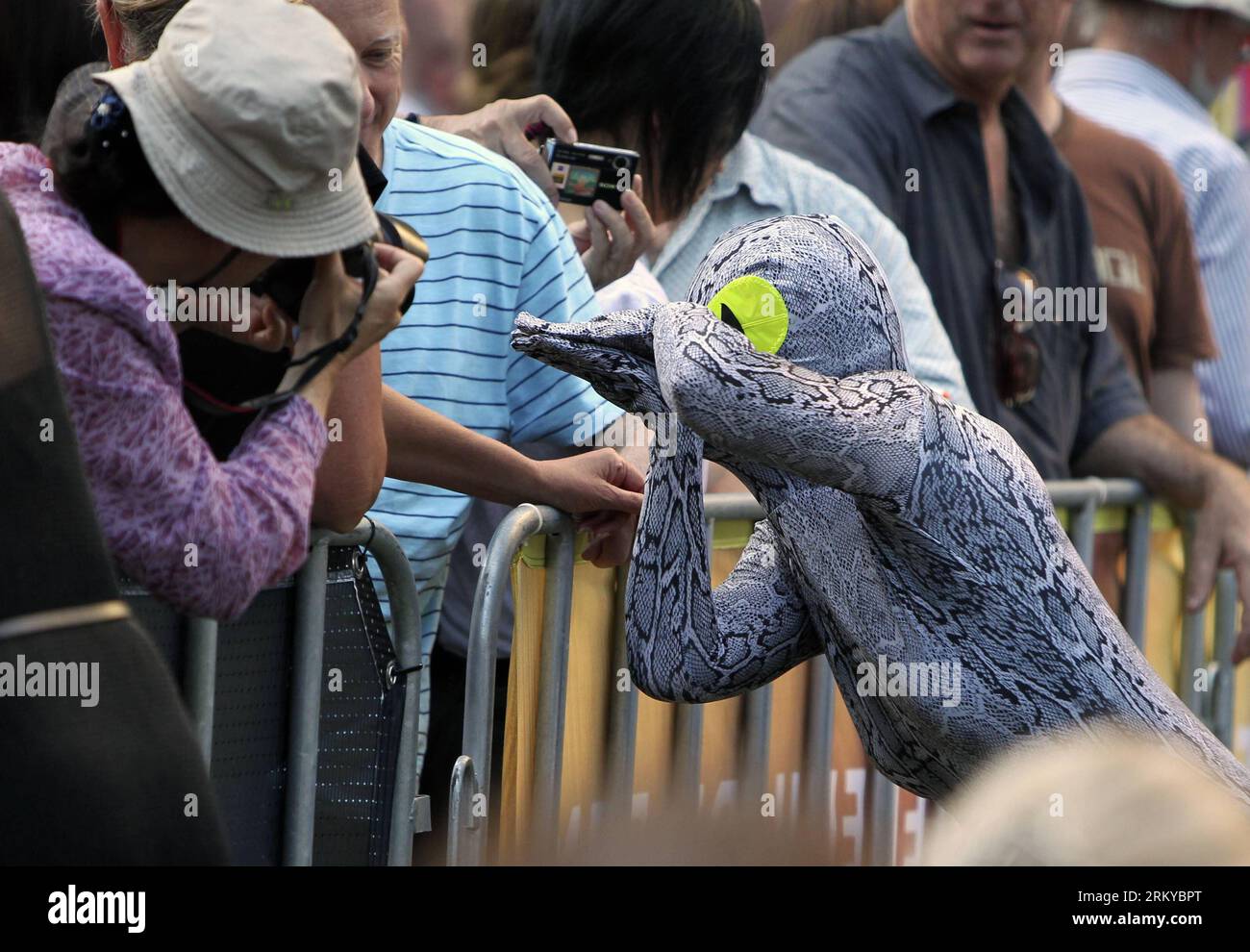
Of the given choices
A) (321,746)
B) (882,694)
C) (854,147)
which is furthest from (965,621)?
(854,147)

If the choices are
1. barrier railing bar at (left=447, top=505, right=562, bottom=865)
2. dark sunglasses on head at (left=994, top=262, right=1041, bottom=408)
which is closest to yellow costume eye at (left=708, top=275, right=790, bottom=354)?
barrier railing bar at (left=447, top=505, right=562, bottom=865)

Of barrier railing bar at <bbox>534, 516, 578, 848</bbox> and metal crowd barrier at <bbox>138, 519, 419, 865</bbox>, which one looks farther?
barrier railing bar at <bbox>534, 516, 578, 848</bbox>

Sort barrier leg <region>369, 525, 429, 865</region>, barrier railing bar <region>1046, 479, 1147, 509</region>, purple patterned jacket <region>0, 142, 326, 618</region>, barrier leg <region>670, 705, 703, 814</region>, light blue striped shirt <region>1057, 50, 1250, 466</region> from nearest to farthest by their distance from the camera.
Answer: purple patterned jacket <region>0, 142, 326, 618</region> → barrier leg <region>369, 525, 429, 865</region> → barrier leg <region>670, 705, 703, 814</region> → barrier railing bar <region>1046, 479, 1147, 509</region> → light blue striped shirt <region>1057, 50, 1250, 466</region>

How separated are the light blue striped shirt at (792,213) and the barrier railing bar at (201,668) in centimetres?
150

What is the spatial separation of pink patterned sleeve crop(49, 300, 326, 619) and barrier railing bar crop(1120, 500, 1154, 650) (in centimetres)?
261

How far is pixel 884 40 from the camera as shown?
13.8 feet

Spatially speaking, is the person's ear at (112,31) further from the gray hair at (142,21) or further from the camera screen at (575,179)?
the camera screen at (575,179)

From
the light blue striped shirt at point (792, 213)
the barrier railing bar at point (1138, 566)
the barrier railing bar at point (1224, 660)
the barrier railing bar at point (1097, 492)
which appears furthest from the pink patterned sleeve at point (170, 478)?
the barrier railing bar at point (1224, 660)

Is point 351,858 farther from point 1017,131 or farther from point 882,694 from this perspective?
point 1017,131

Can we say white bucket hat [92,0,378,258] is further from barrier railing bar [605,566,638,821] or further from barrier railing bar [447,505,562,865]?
barrier railing bar [605,566,638,821]

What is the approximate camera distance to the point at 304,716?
2449 mm

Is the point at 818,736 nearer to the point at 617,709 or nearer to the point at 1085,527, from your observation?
the point at 617,709

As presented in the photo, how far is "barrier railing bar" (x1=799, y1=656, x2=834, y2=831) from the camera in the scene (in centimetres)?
331

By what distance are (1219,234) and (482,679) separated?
3.32m
